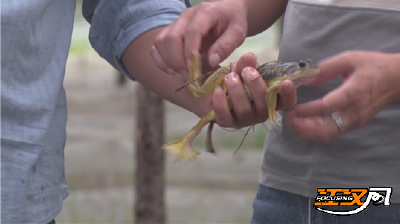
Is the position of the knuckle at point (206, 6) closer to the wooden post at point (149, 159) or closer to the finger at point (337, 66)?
the finger at point (337, 66)

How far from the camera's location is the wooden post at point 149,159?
3.55 meters

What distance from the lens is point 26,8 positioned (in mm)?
1225

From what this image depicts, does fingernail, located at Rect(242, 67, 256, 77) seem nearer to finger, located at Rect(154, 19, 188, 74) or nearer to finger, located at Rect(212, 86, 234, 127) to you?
finger, located at Rect(212, 86, 234, 127)

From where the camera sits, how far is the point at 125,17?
158 cm

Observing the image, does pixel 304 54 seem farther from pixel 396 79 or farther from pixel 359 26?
pixel 396 79

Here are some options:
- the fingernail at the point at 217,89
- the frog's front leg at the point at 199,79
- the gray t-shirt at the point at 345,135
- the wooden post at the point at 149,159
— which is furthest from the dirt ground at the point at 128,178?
the fingernail at the point at 217,89

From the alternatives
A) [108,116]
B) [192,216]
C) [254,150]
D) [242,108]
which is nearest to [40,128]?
[242,108]

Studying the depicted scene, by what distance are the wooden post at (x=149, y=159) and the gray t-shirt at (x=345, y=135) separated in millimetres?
1987

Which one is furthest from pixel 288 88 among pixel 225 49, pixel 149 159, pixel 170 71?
pixel 149 159

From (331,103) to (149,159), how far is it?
8.18ft

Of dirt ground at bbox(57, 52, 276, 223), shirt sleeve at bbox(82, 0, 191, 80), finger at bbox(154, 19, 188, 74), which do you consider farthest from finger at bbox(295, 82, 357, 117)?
dirt ground at bbox(57, 52, 276, 223)

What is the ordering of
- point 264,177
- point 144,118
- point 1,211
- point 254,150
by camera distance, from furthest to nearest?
point 254,150 → point 144,118 → point 264,177 → point 1,211

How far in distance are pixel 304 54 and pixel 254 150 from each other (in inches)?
188

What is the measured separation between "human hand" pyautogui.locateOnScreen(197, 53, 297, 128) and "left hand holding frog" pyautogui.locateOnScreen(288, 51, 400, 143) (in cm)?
4
